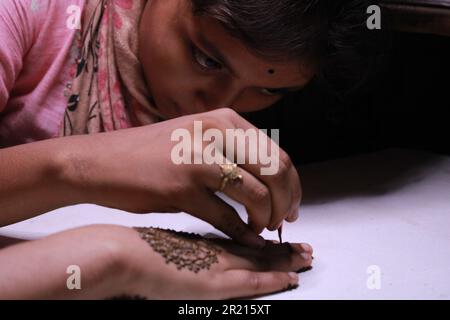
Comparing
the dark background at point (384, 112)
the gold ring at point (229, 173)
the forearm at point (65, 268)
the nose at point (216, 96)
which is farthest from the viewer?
the dark background at point (384, 112)

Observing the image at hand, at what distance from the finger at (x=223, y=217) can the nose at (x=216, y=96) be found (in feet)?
1.06

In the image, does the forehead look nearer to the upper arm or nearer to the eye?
the eye

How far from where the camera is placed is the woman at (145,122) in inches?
27.1

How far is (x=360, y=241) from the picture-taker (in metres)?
0.94

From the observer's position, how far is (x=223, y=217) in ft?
2.64

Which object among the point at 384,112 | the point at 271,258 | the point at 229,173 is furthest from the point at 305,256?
the point at 384,112

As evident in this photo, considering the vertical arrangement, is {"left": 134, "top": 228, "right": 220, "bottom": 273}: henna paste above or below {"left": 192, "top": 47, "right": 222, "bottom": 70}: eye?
below

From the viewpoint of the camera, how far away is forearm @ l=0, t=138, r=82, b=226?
82 centimetres

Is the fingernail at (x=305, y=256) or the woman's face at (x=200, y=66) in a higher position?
the woman's face at (x=200, y=66)

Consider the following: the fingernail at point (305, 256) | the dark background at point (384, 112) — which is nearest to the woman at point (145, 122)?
the fingernail at point (305, 256)

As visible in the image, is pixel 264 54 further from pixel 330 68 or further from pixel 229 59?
pixel 330 68

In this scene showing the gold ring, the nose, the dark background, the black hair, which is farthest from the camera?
the dark background

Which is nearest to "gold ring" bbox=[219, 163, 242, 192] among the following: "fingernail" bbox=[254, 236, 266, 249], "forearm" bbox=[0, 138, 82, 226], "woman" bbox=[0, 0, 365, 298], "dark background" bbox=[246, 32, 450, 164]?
"woman" bbox=[0, 0, 365, 298]

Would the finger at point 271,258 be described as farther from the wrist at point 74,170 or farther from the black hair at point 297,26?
the black hair at point 297,26
